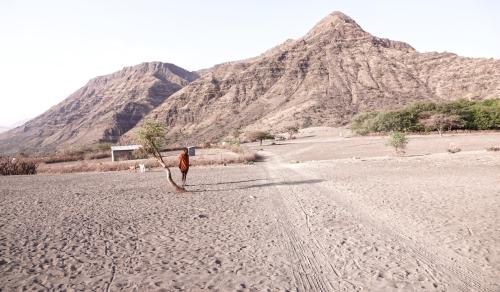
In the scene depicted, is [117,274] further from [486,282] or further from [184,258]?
[486,282]

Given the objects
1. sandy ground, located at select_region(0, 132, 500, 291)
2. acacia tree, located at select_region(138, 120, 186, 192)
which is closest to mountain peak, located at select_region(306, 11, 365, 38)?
sandy ground, located at select_region(0, 132, 500, 291)

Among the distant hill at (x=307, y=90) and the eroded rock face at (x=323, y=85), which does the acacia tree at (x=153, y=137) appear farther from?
the eroded rock face at (x=323, y=85)

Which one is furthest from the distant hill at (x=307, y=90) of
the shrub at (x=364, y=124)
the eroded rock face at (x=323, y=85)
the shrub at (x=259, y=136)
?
the shrub at (x=364, y=124)

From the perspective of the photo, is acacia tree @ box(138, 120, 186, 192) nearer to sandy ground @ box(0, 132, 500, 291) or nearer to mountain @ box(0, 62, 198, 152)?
sandy ground @ box(0, 132, 500, 291)

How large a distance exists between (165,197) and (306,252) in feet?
27.8

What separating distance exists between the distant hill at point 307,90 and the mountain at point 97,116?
0.85m

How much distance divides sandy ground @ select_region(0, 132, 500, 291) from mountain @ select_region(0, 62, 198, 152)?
120 m

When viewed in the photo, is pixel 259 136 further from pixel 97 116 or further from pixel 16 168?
pixel 97 116

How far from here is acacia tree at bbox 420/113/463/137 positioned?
50.7 meters

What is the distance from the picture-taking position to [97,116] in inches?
6191

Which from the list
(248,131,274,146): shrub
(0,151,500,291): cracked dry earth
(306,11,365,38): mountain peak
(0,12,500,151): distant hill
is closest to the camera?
(0,151,500,291): cracked dry earth

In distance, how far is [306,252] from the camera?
294 inches

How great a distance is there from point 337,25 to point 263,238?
14251 cm

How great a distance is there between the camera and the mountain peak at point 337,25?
133m
